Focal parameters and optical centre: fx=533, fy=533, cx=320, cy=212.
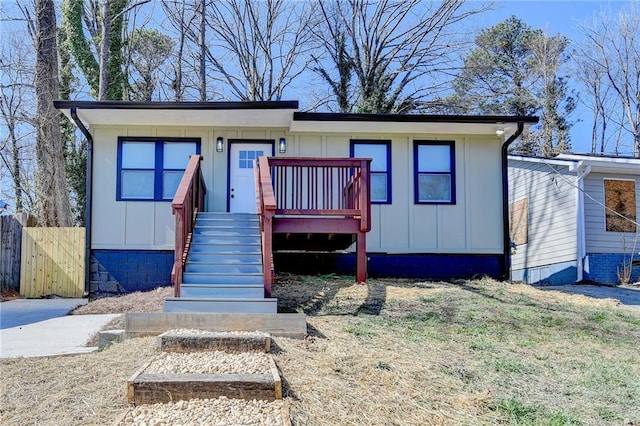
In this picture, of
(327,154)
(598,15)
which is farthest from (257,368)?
(598,15)

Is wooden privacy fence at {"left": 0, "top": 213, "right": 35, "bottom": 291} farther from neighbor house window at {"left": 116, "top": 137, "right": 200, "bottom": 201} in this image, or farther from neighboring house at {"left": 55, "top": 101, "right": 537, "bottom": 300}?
neighbor house window at {"left": 116, "top": 137, "right": 200, "bottom": 201}

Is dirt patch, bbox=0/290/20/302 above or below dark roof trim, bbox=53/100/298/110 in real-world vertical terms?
below

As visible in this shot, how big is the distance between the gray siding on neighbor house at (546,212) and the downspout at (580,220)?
0.14 meters

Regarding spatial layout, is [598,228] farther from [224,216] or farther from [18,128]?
[18,128]

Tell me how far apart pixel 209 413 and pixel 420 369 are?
1.84m

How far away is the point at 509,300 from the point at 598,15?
1837 cm

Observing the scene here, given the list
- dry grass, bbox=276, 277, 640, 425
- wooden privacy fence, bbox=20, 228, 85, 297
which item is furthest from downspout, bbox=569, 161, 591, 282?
wooden privacy fence, bbox=20, 228, 85, 297

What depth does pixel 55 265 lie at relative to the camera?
11.0m

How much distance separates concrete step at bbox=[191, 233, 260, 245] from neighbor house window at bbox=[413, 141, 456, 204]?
11.6 feet

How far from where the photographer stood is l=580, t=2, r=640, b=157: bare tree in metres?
20.8

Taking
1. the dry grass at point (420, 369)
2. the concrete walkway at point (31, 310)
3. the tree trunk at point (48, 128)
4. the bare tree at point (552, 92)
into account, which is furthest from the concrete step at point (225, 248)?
the bare tree at point (552, 92)

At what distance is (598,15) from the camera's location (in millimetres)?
21062

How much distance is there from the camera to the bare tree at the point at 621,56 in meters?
20.8

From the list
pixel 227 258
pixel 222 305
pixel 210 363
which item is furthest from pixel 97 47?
pixel 210 363
